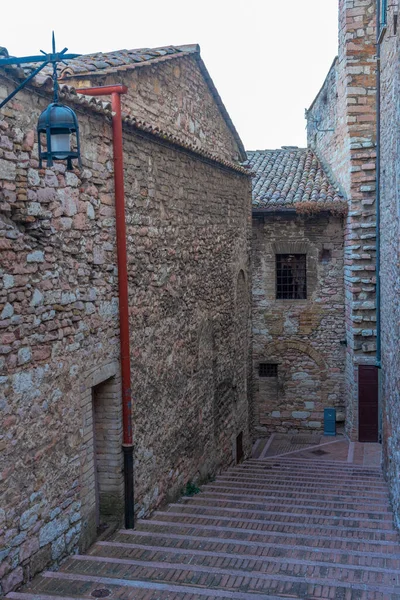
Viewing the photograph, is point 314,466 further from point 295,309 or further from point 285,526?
point 285,526

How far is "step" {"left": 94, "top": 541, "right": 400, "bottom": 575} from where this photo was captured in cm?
584

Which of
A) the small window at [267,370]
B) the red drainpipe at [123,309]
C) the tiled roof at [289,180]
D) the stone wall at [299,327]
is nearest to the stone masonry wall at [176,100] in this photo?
the red drainpipe at [123,309]

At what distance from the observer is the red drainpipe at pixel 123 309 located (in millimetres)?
6559

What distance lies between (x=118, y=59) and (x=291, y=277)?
362 inches

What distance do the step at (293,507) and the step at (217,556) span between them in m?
2.03

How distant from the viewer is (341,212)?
14945 millimetres

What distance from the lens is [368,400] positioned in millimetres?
14547

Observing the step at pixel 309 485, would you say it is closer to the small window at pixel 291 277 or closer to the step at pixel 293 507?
the step at pixel 293 507

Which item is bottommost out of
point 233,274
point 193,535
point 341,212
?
point 193,535

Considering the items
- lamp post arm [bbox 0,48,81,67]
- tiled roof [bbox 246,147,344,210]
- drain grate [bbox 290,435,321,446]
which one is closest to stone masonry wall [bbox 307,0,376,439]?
tiled roof [bbox 246,147,344,210]

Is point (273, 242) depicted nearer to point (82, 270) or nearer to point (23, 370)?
point (82, 270)

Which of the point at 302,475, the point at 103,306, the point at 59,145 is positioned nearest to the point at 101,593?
the point at 103,306

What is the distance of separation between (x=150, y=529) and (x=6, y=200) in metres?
4.05

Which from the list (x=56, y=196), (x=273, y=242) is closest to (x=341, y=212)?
(x=273, y=242)
